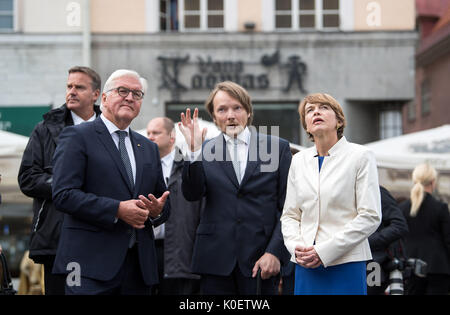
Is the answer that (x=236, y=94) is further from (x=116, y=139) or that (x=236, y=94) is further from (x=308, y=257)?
(x=308, y=257)

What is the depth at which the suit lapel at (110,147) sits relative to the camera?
3531 mm

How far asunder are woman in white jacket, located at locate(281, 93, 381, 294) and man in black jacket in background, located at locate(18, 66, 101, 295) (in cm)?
159

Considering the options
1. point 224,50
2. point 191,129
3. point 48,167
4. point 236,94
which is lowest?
point 48,167

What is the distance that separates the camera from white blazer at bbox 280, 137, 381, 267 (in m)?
3.21

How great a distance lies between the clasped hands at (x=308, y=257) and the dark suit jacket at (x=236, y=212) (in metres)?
0.64

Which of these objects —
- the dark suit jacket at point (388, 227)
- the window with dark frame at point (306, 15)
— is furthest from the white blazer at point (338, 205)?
the window with dark frame at point (306, 15)

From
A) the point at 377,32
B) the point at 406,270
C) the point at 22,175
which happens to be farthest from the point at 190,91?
the point at 22,175

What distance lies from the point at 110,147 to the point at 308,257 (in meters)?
1.22

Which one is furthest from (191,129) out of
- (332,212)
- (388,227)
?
(388,227)

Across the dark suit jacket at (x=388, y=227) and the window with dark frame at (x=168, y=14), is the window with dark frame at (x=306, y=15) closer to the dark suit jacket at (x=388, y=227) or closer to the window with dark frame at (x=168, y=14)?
the window with dark frame at (x=168, y=14)

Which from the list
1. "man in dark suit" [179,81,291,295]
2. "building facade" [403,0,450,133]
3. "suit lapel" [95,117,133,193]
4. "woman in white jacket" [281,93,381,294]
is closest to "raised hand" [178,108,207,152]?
"man in dark suit" [179,81,291,295]

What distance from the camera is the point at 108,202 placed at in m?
3.36

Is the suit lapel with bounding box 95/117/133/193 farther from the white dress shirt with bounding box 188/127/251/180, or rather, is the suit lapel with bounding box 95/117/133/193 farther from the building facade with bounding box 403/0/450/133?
the building facade with bounding box 403/0/450/133
